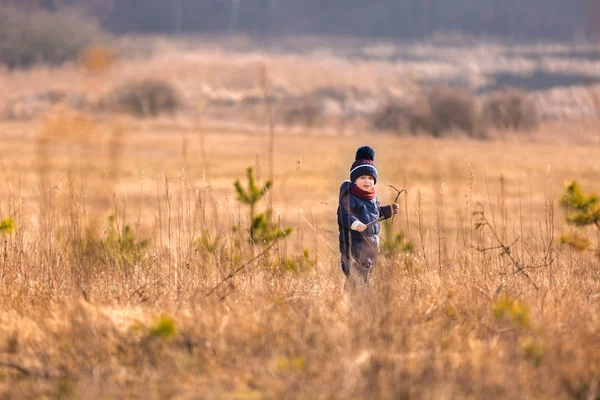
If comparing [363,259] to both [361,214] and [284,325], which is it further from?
[284,325]

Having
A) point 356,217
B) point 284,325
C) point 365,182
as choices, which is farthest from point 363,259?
point 284,325

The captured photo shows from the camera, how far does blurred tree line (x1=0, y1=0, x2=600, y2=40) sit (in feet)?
295

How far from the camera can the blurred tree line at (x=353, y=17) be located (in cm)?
8988

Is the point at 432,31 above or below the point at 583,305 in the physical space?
above

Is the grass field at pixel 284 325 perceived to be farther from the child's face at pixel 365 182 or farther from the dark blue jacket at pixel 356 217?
the child's face at pixel 365 182

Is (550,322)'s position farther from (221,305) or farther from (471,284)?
(221,305)

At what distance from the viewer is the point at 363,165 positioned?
20.4ft

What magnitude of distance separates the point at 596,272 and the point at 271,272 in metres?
2.13

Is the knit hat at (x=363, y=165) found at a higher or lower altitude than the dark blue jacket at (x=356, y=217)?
higher

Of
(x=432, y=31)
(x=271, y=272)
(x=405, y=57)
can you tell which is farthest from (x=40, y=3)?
(x=271, y=272)

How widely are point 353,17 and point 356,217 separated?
345 feet

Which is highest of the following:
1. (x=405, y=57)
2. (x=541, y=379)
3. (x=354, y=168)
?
(x=405, y=57)

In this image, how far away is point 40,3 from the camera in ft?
224

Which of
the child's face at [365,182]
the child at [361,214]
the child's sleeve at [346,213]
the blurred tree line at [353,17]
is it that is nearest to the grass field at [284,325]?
the child at [361,214]
